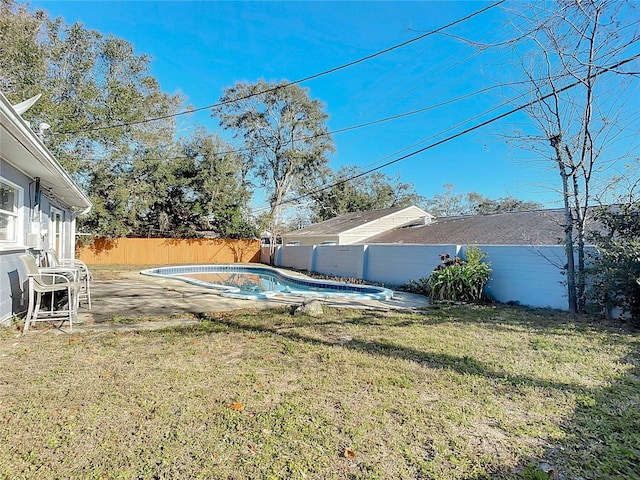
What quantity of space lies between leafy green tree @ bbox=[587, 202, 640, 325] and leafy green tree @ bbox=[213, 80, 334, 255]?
1919 cm

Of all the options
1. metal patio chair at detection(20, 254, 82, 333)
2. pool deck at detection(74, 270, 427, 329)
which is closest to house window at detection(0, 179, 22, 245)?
metal patio chair at detection(20, 254, 82, 333)

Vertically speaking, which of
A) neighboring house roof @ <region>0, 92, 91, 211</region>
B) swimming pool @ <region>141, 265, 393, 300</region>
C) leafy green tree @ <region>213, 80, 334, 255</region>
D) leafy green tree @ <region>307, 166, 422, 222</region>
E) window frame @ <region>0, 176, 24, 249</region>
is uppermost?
leafy green tree @ <region>213, 80, 334, 255</region>

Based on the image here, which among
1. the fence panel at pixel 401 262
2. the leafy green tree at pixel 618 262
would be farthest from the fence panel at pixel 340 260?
the leafy green tree at pixel 618 262

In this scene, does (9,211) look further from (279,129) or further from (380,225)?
(279,129)

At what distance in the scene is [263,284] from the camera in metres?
13.2

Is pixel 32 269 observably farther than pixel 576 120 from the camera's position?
No

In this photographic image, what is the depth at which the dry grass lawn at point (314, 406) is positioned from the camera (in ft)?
6.20

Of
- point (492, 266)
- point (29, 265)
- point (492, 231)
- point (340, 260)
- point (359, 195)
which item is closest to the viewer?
point (29, 265)

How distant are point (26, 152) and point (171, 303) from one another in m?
3.51

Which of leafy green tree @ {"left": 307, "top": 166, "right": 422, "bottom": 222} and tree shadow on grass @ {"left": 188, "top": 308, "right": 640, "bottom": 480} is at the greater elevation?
leafy green tree @ {"left": 307, "top": 166, "right": 422, "bottom": 222}

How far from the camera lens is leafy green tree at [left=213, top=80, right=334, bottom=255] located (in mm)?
23703

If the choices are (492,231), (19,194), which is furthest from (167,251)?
(492,231)

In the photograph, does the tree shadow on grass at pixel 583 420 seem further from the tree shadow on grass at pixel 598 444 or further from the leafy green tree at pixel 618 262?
the leafy green tree at pixel 618 262

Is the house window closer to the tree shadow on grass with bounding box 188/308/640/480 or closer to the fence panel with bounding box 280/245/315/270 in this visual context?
the tree shadow on grass with bounding box 188/308/640/480
